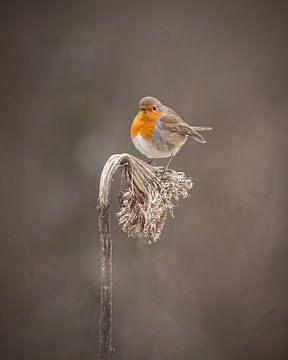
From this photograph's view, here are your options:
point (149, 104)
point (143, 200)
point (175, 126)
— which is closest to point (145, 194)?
point (143, 200)

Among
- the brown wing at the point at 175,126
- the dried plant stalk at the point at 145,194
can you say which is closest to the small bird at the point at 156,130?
the brown wing at the point at 175,126

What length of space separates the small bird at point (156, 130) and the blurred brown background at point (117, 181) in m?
0.91

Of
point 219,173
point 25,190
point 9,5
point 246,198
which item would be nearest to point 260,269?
point 246,198

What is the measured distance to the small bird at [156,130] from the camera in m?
2.63

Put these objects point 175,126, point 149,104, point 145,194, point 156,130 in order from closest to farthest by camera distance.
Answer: point 145,194 < point 149,104 < point 156,130 < point 175,126

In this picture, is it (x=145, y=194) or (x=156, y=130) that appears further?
(x=156, y=130)

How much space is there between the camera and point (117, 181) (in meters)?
3.62

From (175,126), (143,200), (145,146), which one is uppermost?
(175,126)

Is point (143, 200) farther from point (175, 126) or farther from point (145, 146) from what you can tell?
point (175, 126)

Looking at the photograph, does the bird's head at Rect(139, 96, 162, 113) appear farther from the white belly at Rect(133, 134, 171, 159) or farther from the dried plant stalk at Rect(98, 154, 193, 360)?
the dried plant stalk at Rect(98, 154, 193, 360)

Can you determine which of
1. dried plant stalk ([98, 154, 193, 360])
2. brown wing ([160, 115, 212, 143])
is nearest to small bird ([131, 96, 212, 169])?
brown wing ([160, 115, 212, 143])

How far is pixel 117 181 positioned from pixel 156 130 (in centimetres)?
101

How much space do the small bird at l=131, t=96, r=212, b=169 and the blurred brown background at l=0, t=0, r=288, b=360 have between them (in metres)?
0.91

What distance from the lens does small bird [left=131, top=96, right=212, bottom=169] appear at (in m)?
2.63
